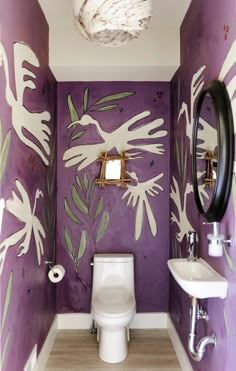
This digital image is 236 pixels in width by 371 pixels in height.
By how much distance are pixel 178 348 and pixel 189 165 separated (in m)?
1.36

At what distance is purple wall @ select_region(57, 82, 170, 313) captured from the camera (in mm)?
2771

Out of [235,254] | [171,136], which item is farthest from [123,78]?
[235,254]

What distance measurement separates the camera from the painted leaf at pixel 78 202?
2801 mm

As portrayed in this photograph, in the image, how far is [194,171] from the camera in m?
1.85

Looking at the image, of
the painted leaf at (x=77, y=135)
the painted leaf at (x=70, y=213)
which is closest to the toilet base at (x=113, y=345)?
the painted leaf at (x=70, y=213)

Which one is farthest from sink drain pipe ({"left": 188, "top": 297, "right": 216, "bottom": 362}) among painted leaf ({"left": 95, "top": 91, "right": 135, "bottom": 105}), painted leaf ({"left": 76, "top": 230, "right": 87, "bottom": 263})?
painted leaf ({"left": 95, "top": 91, "right": 135, "bottom": 105})

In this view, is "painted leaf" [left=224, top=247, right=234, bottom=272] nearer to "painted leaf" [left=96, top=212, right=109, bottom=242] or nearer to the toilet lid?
the toilet lid

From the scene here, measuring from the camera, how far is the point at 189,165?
6.92 ft

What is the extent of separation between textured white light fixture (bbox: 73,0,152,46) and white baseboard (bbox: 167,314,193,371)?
201 cm

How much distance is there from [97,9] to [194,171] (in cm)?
99

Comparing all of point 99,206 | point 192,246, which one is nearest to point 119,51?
point 99,206

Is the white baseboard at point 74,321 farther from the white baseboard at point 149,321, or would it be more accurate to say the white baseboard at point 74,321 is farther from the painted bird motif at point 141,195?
the painted bird motif at point 141,195

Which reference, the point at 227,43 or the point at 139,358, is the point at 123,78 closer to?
the point at 227,43

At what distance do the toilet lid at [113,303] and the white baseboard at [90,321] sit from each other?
425 mm
